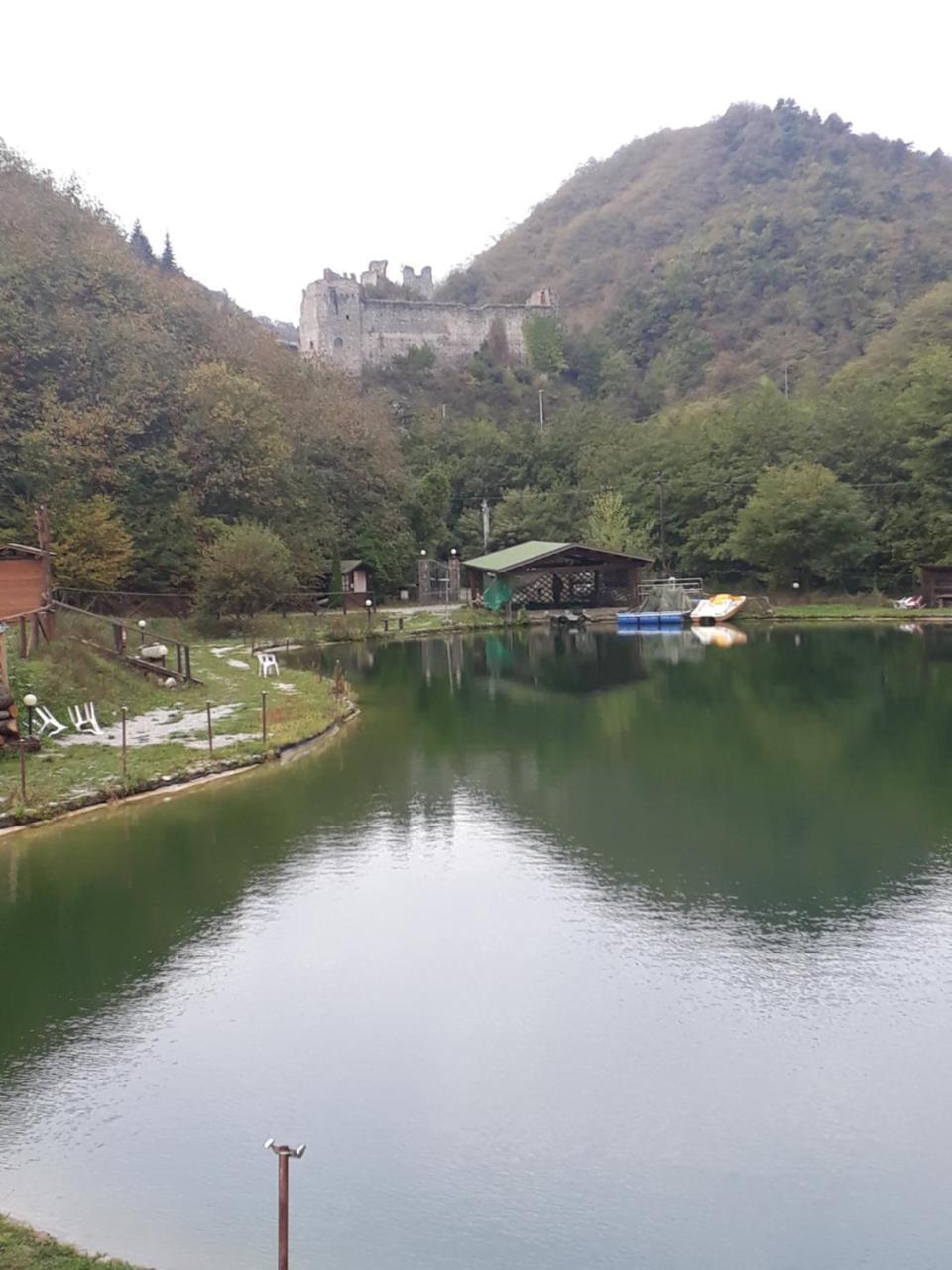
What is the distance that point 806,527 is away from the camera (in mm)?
45219

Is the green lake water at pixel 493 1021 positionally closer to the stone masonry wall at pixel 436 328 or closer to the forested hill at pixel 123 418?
the forested hill at pixel 123 418

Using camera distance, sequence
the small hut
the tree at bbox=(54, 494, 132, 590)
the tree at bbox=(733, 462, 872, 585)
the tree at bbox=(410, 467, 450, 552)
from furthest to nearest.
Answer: the tree at bbox=(410, 467, 450, 552), the small hut, the tree at bbox=(733, 462, 872, 585), the tree at bbox=(54, 494, 132, 590)

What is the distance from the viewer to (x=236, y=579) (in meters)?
33.7

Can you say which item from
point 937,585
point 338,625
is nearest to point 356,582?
point 338,625

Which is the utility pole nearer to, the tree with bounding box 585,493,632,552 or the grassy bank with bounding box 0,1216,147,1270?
the tree with bounding box 585,493,632,552

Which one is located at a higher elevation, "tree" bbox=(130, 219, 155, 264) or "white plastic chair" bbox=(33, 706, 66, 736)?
"tree" bbox=(130, 219, 155, 264)

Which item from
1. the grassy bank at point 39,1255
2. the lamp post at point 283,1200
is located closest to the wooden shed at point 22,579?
the grassy bank at point 39,1255

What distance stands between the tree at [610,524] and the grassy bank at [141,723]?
28.4 m

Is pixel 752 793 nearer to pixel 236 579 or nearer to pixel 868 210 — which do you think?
pixel 236 579

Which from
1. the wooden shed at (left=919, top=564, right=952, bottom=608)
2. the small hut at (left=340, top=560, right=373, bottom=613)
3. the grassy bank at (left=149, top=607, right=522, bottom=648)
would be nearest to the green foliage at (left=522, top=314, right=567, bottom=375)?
the small hut at (left=340, top=560, right=373, bottom=613)

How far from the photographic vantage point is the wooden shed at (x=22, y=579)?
17.0 m

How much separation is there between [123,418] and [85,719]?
25.1 metres

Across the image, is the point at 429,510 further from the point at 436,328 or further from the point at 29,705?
the point at 29,705

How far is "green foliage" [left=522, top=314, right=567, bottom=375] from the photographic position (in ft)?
264
